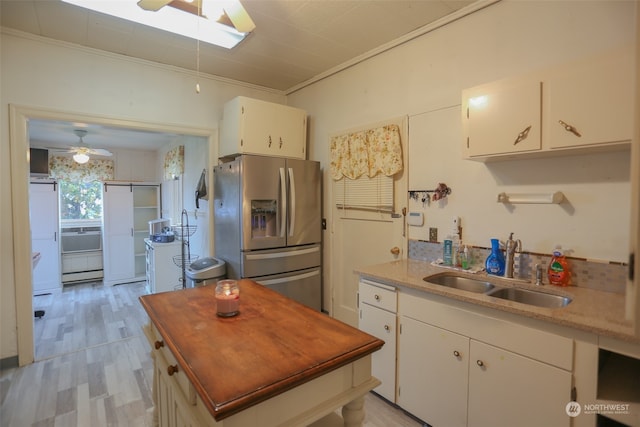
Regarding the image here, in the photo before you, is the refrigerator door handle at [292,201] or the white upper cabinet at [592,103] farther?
the refrigerator door handle at [292,201]

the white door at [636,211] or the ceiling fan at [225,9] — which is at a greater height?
the ceiling fan at [225,9]

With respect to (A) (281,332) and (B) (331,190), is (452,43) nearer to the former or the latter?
(B) (331,190)

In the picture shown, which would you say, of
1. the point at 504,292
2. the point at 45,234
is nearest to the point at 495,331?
the point at 504,292

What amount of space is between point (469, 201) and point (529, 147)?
0.58 meters

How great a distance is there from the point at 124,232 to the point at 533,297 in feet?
19.1

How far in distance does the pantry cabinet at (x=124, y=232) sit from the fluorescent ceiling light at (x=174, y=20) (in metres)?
3.84

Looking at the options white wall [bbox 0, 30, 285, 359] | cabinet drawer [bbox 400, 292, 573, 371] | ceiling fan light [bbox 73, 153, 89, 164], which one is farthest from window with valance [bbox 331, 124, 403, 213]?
ceiling fan light [bbox 73, 153, 89, 164]

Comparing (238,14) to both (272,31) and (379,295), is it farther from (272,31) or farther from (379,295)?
(379,295)

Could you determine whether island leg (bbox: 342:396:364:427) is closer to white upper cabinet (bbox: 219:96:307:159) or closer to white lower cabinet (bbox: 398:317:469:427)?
white lower cabinet (bbox: 398:317:469:427)

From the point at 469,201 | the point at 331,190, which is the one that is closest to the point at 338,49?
the point at 331,190

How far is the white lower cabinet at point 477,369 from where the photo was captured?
136 centimetres

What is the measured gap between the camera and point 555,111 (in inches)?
62.4

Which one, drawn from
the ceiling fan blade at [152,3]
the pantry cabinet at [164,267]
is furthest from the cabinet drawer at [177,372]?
the pantry cabinet at [164,267]

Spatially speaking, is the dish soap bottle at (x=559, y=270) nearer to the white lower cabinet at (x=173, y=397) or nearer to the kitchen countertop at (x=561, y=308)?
the kitchen countertop at (x=561, y=308)
